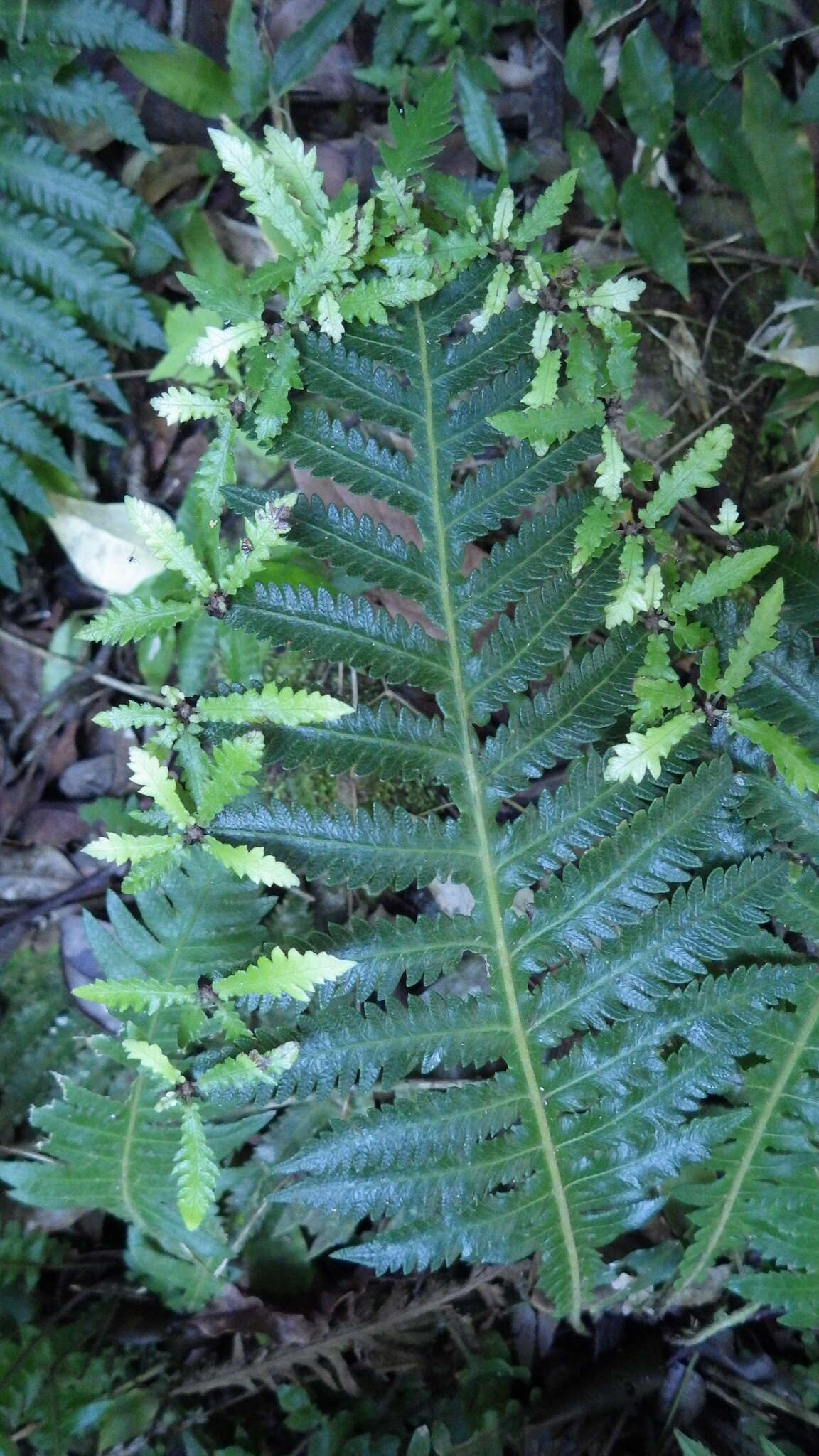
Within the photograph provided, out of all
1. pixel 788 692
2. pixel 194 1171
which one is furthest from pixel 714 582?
pixel 194 1171

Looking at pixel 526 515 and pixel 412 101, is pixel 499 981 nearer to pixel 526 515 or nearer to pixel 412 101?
pixel 526 515

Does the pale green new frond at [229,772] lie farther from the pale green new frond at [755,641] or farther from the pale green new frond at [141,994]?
the pale green new frond at [755,641]

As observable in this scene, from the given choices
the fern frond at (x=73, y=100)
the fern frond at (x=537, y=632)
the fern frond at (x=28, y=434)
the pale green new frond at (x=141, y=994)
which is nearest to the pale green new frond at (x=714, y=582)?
the fern frond at (x=537, y=632)

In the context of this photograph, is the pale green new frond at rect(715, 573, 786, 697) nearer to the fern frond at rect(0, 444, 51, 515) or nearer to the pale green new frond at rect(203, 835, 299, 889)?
the pale green new frond at rect(203, 835, 299, 889)

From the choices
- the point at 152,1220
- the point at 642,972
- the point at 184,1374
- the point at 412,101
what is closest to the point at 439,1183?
the point at 642,972

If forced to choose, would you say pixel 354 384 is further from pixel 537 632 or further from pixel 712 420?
pixel 712 420

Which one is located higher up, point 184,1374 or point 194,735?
point 194,735
